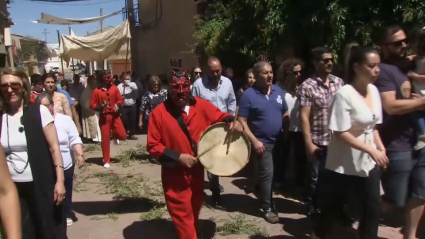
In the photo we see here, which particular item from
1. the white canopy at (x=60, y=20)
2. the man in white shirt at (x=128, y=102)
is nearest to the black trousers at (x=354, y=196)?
the man in white shirt at (x=128, y=102)

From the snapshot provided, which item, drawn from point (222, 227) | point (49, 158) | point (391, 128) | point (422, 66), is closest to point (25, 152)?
point (49, 158)

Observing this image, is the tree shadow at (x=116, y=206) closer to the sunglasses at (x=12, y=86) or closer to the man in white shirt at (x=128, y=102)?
the sunglasses at (x=12, y=86)

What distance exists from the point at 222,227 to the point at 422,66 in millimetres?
2748

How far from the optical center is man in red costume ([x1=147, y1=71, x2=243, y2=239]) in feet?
14.3

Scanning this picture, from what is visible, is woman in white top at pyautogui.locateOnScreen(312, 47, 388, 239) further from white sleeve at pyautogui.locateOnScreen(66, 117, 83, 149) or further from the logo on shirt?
white sleeve at pyautogui.locateOnScreen(66, 117, 83, 149)

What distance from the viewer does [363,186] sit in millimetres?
3789

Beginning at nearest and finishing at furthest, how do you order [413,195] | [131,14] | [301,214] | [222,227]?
[413,195] → [222,227] → [301,214] → [131,14]

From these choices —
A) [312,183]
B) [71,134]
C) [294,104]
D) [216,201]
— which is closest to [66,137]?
[71,134]

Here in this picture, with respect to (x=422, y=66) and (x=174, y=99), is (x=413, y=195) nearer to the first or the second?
(x=422, y=66)

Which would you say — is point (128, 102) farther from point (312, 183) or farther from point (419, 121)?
point (419, 121)

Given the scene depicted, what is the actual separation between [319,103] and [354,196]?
1305mm

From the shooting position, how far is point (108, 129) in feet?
30.3

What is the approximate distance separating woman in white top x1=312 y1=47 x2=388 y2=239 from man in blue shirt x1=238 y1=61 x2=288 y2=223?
5.13ft

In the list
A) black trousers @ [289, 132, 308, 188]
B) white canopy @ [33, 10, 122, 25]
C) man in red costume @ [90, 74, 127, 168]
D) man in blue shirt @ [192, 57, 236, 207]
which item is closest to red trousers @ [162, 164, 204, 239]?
man in blue shirt @ [192, 57, 236, 207]
